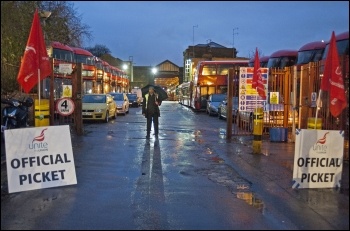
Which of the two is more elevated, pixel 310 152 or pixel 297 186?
pixel 310 152

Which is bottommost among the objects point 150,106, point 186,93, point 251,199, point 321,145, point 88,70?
point 251,199

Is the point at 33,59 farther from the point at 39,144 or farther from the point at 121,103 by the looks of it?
the point at 121,103

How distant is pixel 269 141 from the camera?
49.5ft

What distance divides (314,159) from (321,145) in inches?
10.6

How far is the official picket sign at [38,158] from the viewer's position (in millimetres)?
7432

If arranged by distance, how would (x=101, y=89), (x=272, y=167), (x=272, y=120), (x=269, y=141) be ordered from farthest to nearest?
(x=101, y=89) < (x=272, y=120) < (x=269, y=141) < (x=272, y=167)

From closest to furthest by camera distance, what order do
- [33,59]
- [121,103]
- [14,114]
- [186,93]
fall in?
[33,59] → [14,114] → [121,103] → [186,93]

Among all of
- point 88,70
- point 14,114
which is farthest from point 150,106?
point 88,70

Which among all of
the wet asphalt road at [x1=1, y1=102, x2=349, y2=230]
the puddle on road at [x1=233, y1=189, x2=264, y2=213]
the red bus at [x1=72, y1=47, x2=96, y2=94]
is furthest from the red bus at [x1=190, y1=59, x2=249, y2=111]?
the puddle on road at [x1=233, y1=189, x2=264, y2=213]

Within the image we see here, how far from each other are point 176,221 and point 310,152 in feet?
10.2

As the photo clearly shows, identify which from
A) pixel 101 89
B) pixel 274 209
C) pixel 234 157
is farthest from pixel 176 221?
pixel 101 89

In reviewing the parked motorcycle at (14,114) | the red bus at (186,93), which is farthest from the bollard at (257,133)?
the red bus at (186,93)

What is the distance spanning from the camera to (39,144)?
25.3 ft

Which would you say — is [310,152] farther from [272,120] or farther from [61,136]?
[272,120]
